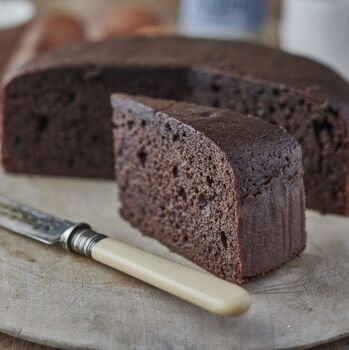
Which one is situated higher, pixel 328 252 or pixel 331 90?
pixel 331 90

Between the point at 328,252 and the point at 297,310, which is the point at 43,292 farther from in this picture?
the point at 328,252

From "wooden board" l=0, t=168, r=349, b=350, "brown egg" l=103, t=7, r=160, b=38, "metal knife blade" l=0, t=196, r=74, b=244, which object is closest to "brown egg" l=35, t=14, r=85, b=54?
"brown egg" l=103, t=7, r=160, b=38

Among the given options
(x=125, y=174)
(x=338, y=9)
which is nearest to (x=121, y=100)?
(x=125, y=174)

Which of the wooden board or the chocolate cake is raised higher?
the chocolate cake

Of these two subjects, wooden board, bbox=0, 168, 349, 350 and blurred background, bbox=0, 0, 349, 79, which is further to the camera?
blurred background, bbox=0, 0, 349, 79

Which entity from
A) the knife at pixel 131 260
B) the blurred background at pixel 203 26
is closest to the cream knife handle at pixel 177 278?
the knife at pixel 131 260

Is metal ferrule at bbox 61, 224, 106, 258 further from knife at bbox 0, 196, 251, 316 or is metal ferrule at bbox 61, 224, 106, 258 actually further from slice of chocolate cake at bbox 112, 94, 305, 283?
slice of chocolate cake at bbox 112, 94, 305, 283
